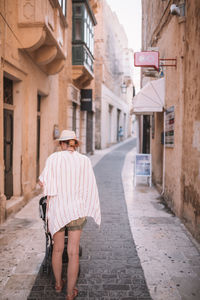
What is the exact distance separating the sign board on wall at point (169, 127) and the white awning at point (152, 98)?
0.51m

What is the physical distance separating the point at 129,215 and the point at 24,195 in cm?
270

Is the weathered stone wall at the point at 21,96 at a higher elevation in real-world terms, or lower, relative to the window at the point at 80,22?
lower

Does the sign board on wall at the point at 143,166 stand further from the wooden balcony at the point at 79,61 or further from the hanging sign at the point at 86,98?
the hanging sign at the point at 86,98

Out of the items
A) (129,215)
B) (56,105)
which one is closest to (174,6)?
(129,215)

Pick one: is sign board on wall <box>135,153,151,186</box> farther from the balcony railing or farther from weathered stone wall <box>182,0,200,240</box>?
the balcony railing

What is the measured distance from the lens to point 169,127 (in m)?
7.28

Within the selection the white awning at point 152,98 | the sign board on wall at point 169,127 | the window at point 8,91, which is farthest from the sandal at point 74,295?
the white awning at point 152,98

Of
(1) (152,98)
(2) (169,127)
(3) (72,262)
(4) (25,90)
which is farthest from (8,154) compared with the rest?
(3) (72,262)

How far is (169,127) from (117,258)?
4.02 m

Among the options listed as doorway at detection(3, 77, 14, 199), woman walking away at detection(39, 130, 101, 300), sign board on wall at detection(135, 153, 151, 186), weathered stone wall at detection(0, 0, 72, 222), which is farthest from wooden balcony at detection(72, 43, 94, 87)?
woman walking away at detection(39, 130, 101, 300)

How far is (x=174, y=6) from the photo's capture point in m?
6.02

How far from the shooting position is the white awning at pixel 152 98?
8133 mm

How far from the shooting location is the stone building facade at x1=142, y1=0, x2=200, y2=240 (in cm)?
508

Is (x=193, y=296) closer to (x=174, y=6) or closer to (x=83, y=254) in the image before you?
(x=83, y=254)
